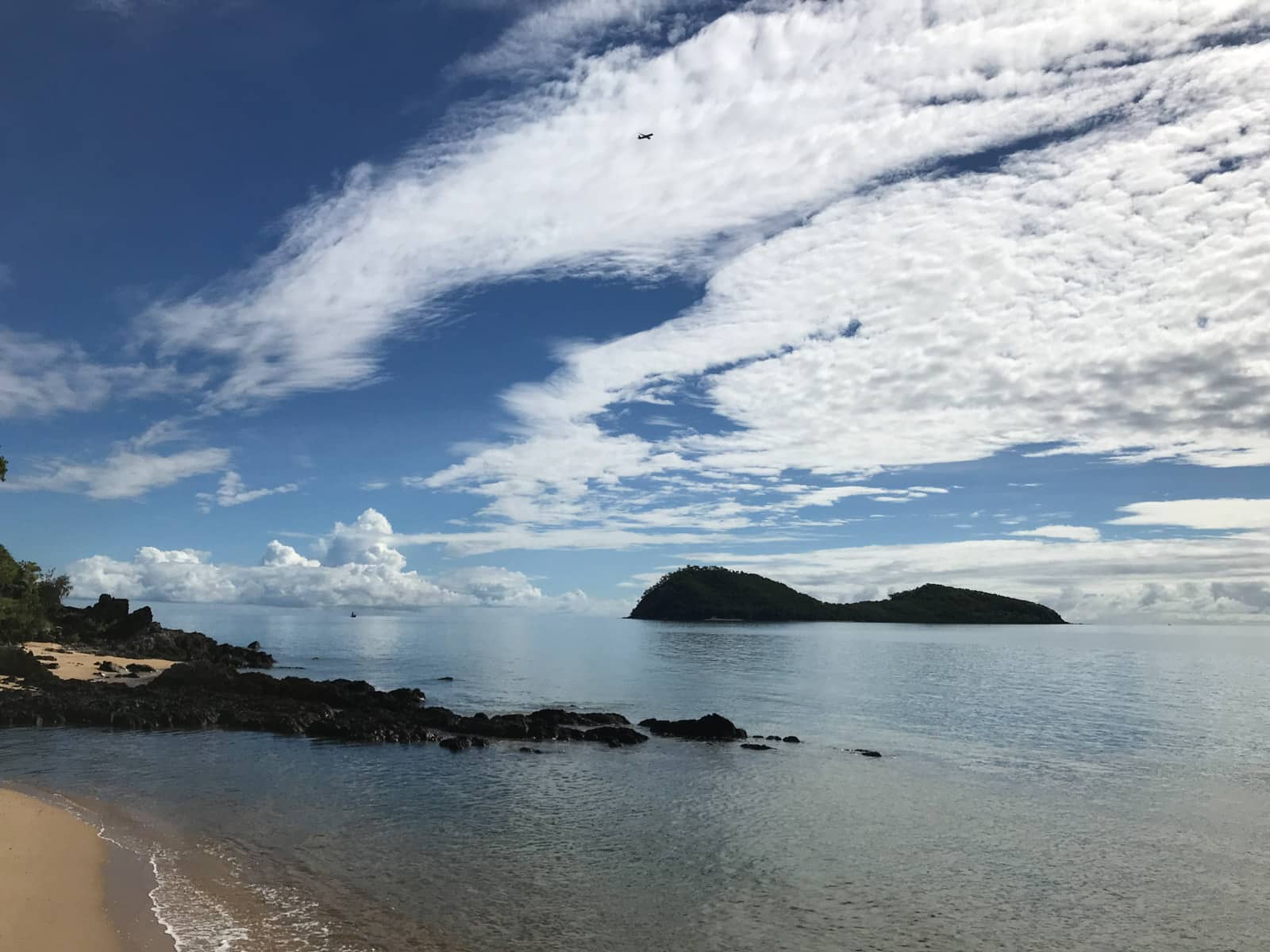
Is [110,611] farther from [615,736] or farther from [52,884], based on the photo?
[52,884]

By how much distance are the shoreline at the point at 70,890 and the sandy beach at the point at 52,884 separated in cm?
1

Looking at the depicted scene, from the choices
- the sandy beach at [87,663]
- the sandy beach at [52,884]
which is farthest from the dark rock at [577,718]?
the sandy beach at [87,663]

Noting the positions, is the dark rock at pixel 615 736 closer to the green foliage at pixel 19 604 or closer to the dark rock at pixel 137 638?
the green foliage at pixel 19 604

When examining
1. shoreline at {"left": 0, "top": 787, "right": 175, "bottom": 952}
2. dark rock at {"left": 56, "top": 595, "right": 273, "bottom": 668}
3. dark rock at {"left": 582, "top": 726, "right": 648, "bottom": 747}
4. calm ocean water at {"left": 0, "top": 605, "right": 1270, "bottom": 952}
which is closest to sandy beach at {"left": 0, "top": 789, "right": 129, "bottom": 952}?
shoreline at {"left": 0, "top": 787, "right": 175, "bottom": 952}

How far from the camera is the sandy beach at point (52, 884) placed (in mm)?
14688

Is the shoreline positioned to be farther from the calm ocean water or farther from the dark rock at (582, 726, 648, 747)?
the dark rock at (582, 726, 648, 747)

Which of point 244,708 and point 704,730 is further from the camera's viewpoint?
point 244,708

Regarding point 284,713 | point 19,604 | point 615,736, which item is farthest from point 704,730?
point 19,604

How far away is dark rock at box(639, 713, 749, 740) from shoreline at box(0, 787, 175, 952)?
29692 mm

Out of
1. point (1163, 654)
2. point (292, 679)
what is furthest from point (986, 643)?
point (292, 679)

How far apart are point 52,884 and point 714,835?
17.7 metres

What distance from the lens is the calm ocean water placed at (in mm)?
18328

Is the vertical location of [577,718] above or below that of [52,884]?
below

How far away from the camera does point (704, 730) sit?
1796 inches
